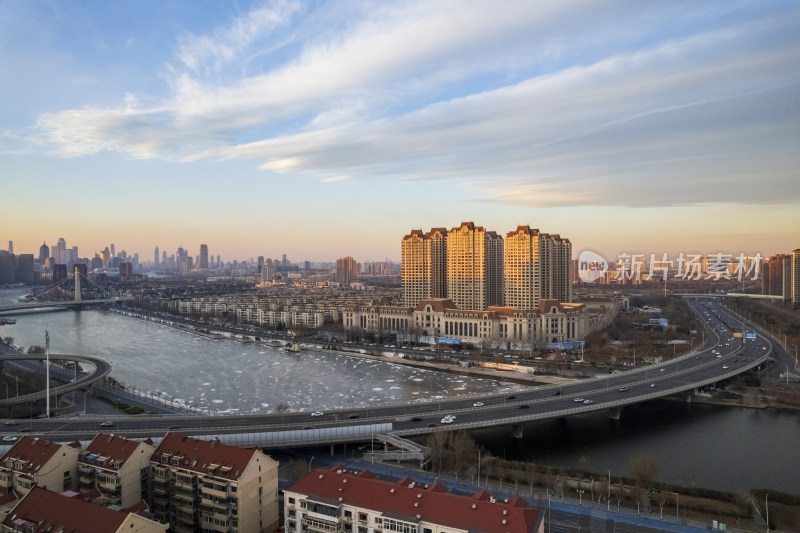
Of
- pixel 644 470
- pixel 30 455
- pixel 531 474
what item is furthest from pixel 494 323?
pixel 30 455

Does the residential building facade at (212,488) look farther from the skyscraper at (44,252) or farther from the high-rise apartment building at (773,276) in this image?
the skyscraper at (44,252)

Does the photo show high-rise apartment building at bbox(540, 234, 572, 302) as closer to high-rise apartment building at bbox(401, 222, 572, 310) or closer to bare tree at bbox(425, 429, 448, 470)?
high-rise apartment building at bbox(401, 222, 572, 310)

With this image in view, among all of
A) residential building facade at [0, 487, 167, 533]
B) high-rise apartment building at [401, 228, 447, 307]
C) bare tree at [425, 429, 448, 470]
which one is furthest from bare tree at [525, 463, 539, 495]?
high-rise apartment building at [401, 228, 447, 307]

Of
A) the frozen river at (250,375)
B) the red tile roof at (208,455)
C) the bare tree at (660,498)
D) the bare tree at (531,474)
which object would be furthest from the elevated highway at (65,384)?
the bare tree at (660,498)

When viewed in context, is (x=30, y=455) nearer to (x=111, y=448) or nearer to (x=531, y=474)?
(x=111, y=448)

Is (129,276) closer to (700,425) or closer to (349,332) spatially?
(349,332)

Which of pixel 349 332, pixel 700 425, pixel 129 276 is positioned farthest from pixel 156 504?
pixel 129 276
